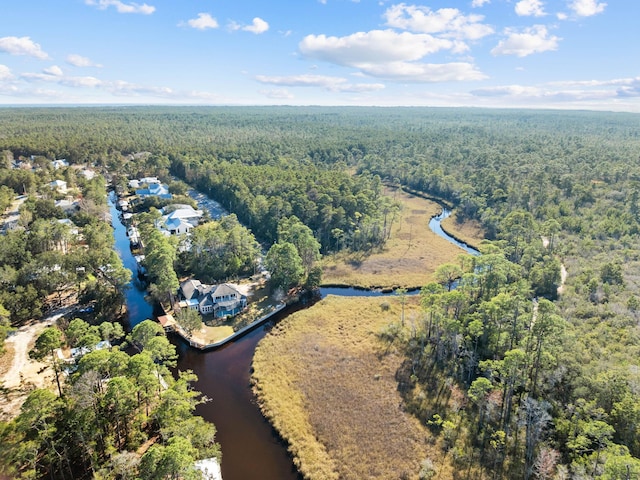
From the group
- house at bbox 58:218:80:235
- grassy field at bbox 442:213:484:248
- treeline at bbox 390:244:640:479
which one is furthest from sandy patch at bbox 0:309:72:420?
grassy field at bbox 442:213:484:248

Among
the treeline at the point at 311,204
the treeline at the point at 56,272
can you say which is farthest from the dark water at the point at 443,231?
the treeline at the point at 56,272

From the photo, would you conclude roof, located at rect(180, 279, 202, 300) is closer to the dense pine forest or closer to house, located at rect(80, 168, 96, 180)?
the dense pine forest

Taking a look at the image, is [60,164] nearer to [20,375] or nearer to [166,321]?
[166,321]

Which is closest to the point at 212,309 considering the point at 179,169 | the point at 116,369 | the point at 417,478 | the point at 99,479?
the point at 116,369

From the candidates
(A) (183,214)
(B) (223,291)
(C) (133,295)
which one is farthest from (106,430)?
(A) (183,214)

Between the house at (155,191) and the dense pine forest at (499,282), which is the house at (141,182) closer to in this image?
the house at (155,191)

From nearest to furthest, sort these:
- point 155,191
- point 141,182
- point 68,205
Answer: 1. point 68,205
2. point 155,191
3. point 141,182

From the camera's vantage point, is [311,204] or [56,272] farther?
[311,204]
